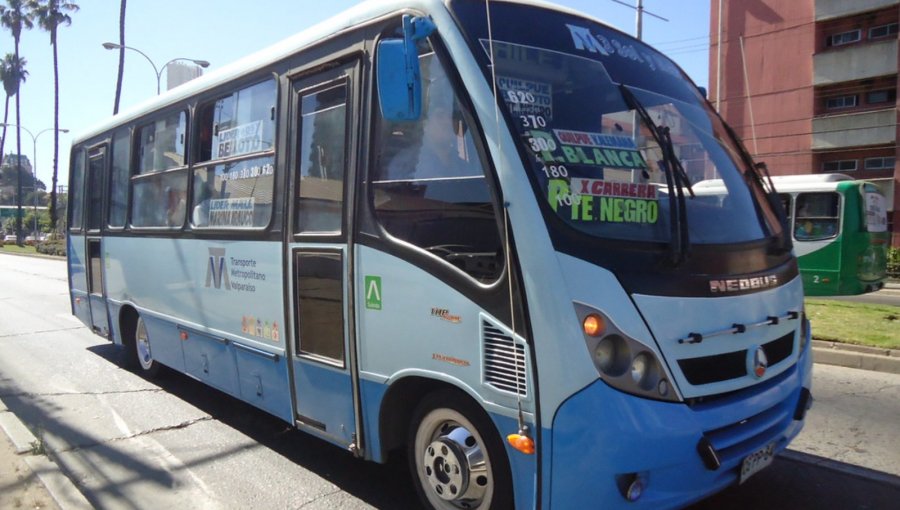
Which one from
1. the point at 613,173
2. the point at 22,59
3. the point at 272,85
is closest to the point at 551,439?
the point at 613,173

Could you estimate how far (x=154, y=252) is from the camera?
6.92 meters

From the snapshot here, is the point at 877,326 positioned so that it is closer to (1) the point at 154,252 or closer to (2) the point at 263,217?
(2) the point at 263,217

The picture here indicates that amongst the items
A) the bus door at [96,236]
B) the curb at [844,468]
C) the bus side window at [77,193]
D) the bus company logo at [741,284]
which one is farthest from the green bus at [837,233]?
the bus side window at [77,193]

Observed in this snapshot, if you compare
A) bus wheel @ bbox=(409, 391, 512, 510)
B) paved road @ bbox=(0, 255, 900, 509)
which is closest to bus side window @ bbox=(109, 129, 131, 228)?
paved road @ bbox=(0, 255, 900, 509)

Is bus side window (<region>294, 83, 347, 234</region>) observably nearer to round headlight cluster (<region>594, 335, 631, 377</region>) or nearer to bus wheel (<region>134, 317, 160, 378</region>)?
round headlight cluster (<region>594, 335, 631, 377</region>)

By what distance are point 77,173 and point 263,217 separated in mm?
6117

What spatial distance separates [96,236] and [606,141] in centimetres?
758

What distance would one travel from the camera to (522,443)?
2990 mm

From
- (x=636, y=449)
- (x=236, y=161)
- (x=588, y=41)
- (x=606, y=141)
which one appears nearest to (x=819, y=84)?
(x=588, y=41)

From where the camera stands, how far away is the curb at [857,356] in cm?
768

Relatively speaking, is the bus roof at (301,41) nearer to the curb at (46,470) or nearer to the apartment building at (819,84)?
the curb at (46,470)

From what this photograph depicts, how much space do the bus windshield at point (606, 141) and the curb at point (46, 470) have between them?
135 inches

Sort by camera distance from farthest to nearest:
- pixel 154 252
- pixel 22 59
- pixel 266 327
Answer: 1. pixel 22 59
2. pixel 154 252
3. pixel 266 327

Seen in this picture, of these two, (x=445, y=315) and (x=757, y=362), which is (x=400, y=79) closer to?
(x=445, y=315)
